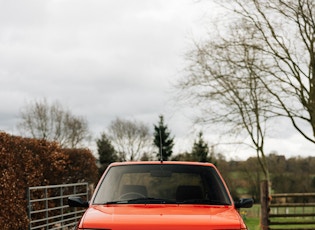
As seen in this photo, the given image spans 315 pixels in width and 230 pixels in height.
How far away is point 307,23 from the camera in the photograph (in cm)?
2378

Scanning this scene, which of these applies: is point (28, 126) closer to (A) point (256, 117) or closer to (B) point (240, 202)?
(A) point (256, 117)

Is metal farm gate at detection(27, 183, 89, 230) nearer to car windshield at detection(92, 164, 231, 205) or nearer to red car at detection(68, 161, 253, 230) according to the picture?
car windshield at detection(92, 164, 231, 205)

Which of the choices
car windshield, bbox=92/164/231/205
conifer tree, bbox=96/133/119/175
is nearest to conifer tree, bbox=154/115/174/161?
conifer tree, bbox=96/133/119/175

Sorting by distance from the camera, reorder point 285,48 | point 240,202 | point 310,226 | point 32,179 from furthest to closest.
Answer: point 285,48, point 310,226, point 32,179, point 240,202

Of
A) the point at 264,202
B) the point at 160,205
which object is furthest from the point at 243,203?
the point at 264,202

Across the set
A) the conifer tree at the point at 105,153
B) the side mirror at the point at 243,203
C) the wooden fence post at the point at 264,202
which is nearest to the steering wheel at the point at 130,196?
the side mirror at the point at 243,203

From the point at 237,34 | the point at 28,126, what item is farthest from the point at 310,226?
the point at 28,126

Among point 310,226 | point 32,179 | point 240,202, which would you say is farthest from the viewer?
point 310,226

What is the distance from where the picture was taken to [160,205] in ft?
20.8

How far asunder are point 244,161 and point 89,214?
46.9m

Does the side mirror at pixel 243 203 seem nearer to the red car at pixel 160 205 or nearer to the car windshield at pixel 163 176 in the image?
the red car at pixel 160 205

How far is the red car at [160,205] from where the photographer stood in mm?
5473

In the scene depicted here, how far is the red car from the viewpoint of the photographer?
5.47 meters

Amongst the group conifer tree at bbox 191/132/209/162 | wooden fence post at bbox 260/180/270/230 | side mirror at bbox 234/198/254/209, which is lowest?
wooden fence post at bbox 260/180/270/230
